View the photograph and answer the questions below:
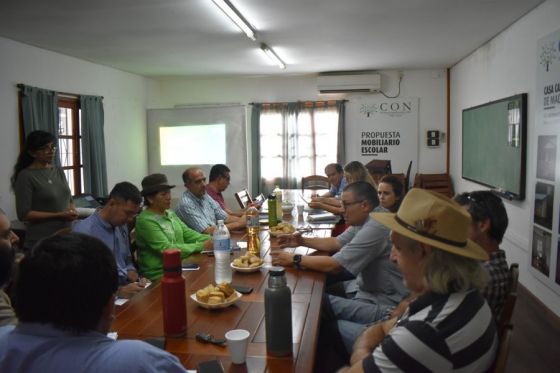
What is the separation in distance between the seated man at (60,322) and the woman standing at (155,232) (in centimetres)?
177

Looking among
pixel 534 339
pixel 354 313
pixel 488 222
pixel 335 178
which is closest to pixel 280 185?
pixel 335 178

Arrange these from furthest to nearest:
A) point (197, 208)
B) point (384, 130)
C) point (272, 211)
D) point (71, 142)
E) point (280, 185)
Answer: point (280, 185) < point (384, 130) < point (71, 142) < point (197, 208) < point (272, 211)

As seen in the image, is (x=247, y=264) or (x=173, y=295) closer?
(x=173, y=295)

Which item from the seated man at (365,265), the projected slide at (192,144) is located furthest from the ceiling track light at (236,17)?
the projected slide at (192,144)

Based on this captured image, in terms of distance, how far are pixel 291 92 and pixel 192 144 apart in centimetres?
196

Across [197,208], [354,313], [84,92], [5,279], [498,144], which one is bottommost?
[354,313]

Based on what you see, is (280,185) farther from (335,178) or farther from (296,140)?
(335,178)

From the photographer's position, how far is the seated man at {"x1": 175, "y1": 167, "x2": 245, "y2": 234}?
11.6 ft

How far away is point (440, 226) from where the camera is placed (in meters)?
1.24

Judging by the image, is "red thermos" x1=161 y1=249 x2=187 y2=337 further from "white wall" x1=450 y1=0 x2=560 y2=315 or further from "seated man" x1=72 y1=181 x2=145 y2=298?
"white wall" x1=450 y1=0 x2=560 y2=315

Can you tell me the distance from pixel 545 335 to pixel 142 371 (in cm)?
335

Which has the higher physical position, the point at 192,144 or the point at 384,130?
the point at 384,130

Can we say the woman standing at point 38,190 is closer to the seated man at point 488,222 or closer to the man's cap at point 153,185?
the man's cap at point 153,185

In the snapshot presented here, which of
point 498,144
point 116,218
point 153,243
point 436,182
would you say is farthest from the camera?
point 436,182
